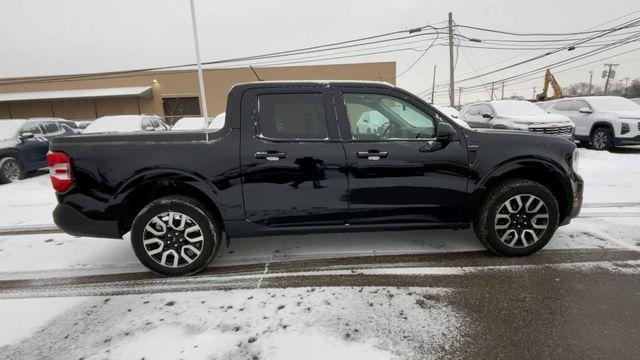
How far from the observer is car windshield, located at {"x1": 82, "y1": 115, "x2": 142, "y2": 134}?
10.4 metres

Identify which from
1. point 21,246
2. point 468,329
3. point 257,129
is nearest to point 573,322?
point 468,329

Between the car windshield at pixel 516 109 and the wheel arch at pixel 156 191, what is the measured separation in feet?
34.0

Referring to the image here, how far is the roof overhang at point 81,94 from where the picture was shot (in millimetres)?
27141

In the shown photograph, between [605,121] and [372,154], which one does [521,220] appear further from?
[605,121]

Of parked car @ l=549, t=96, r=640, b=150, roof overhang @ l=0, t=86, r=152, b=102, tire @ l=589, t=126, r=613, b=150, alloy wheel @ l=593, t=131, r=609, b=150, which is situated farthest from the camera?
roof overhang @ l=0, t=86, r=152, b=102

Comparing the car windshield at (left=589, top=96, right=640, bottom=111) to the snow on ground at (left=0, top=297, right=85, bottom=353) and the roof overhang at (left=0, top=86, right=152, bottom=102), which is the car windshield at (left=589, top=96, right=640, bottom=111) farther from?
the roof overhang at (left=0, top=86, right=152, bottom=102)

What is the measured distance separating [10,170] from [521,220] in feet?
37.3

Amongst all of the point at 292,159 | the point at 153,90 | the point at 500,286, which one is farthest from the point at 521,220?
the point at 153,90

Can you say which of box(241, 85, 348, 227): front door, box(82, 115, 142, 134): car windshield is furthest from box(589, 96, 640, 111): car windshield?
box(82, 115, 142, 134): car windshield

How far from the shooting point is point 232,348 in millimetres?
2260

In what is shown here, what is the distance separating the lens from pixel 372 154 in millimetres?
3209

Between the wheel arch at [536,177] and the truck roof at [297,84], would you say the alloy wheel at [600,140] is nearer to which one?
the wheel arch at [536,177]

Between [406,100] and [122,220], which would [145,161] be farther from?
[406,100]

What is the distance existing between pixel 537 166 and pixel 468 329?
193cm
